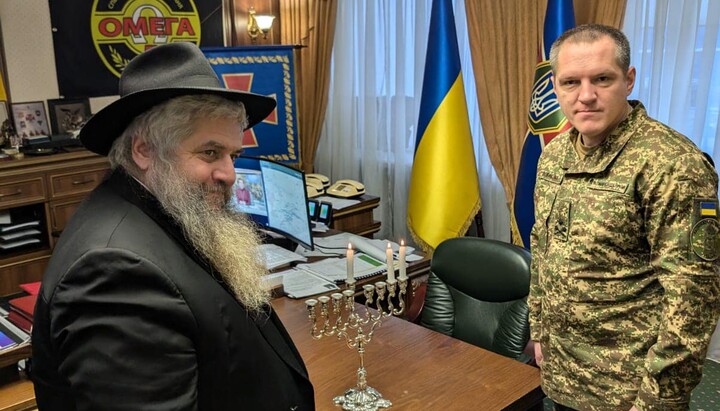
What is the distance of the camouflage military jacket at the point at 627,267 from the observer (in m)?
1.40

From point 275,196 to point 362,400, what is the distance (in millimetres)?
1345

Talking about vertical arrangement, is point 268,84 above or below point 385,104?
above

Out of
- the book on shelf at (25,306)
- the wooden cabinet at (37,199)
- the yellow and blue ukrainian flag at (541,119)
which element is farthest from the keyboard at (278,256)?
the wooden cabinet at (37,199)

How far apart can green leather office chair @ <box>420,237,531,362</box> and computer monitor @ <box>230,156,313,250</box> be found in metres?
0.58

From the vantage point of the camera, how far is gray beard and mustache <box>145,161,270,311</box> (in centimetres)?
108

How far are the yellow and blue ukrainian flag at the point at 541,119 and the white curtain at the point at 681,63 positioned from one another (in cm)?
37

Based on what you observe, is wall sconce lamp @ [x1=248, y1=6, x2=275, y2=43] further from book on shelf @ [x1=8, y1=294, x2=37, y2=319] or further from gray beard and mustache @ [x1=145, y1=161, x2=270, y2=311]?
gray beard and mustache @ [x1=145, y1=161, x2=270, y2=311]

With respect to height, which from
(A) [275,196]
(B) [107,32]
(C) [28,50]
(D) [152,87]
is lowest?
(A) [275,196]

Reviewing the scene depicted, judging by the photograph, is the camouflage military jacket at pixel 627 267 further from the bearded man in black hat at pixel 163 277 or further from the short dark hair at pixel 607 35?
the bearded man in black hat at pixel 163 277

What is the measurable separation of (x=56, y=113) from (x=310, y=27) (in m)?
1.93

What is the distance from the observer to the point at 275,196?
9.08 ft

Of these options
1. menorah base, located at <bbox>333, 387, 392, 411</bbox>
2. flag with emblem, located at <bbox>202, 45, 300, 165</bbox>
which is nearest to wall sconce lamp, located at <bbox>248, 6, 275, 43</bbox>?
flag with emblem, located at <bbox>202, 45, 300, 165</bbox>

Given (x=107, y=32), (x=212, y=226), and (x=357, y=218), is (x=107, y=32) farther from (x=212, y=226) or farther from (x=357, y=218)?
(x=212, y=226)

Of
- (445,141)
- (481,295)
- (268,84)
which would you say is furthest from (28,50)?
(481,295)
